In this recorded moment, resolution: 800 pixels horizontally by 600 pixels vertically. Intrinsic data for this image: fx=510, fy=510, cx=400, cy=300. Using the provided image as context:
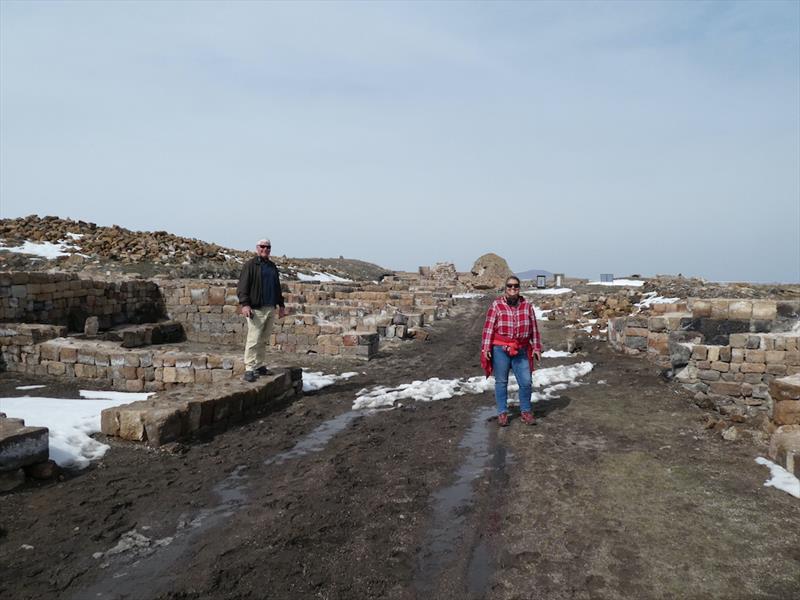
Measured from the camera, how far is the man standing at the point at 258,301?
8117mm

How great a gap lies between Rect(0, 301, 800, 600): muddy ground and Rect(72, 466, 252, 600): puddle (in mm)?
14

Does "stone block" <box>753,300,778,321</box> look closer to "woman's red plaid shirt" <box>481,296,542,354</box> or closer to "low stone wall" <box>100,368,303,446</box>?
"woman's red plaid shirt" <box>481,296,542,354</box>

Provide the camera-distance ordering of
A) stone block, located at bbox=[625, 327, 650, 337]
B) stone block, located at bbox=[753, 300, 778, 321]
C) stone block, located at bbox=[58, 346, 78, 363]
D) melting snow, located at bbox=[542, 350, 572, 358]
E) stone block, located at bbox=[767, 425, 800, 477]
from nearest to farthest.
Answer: stone block, located at bbox=[767, 425, 800, 477] < stone block, located at bbox=[58, 346, 78, 363] < stone block, located at bbox=[753, 300, 778, 321] < stone block, located at bbox=[625, 327, 650, 337] < melting snow, located at bbox=[542, 350, 572, 358]

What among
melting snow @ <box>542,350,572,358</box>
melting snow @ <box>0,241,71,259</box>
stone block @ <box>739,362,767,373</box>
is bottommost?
melting snow @ <box>542,350,572,358</box>

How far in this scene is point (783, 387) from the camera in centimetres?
620

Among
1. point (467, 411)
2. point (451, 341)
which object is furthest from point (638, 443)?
point (451, 341)

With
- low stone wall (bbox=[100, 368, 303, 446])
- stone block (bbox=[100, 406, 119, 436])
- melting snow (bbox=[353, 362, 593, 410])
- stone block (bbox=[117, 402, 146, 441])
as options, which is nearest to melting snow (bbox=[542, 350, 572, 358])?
melting snow (bbox=[353, 362, 593, 410])

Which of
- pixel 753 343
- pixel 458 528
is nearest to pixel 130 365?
pixel 458 528

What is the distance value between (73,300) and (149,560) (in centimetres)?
1403

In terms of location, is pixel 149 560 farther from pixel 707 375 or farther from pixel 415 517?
pixel 707 375

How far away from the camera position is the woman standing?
22.1 ft

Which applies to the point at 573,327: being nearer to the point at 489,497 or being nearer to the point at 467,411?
the point at 467,411

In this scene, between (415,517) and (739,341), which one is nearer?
(415,517)

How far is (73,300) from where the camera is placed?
15.0 metres
